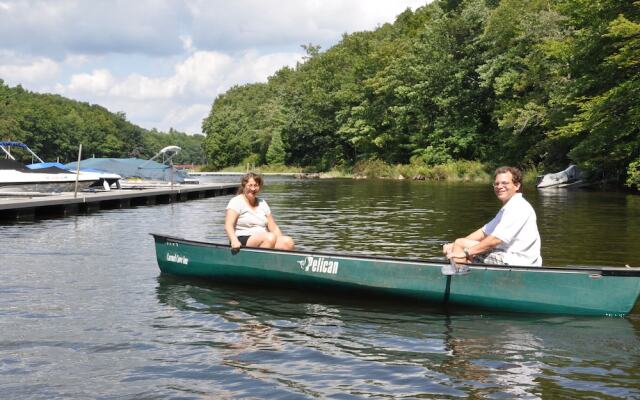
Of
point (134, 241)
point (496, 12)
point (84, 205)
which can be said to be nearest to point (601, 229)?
point (134, 241)

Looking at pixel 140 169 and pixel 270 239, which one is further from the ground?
pixel 140 169

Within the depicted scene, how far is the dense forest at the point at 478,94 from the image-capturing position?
3278cm

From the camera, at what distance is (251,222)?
11438 millimetres

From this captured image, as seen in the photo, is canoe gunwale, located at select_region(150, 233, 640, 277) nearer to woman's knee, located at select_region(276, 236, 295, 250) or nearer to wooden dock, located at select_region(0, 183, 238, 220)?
woman's knee, located at select_region(276, 236, 295, 250)

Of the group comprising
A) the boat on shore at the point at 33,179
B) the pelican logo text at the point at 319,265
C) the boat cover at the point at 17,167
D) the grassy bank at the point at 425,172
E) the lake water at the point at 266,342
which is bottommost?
the lake water at the point at 266,342

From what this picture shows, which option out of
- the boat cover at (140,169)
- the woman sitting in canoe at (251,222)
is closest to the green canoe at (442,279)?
the woman sitting in canoe at (251,222)

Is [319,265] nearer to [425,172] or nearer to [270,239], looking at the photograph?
[270,239]

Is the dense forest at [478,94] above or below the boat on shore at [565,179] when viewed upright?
above

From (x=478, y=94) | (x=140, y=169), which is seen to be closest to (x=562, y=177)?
(x=478, y=94)

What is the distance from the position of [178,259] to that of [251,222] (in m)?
1.65

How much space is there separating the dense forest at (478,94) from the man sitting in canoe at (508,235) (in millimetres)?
21842

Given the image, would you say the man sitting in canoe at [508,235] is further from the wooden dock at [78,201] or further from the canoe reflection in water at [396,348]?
the wooden dock at [78,201]

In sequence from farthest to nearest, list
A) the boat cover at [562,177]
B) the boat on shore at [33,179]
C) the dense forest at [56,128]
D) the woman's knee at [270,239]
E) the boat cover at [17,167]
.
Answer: the dense forest at [56,128] < the boat cover at [562,177] < the boat cover at [17,167] < the boat on shore at [33,179] < the woman's knee at [270,239]

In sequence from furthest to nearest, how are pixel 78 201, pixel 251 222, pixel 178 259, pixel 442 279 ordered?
1. pixel 78 201
2. pixel 178 259
3. pixel 251 222
4. pixel 442 279
